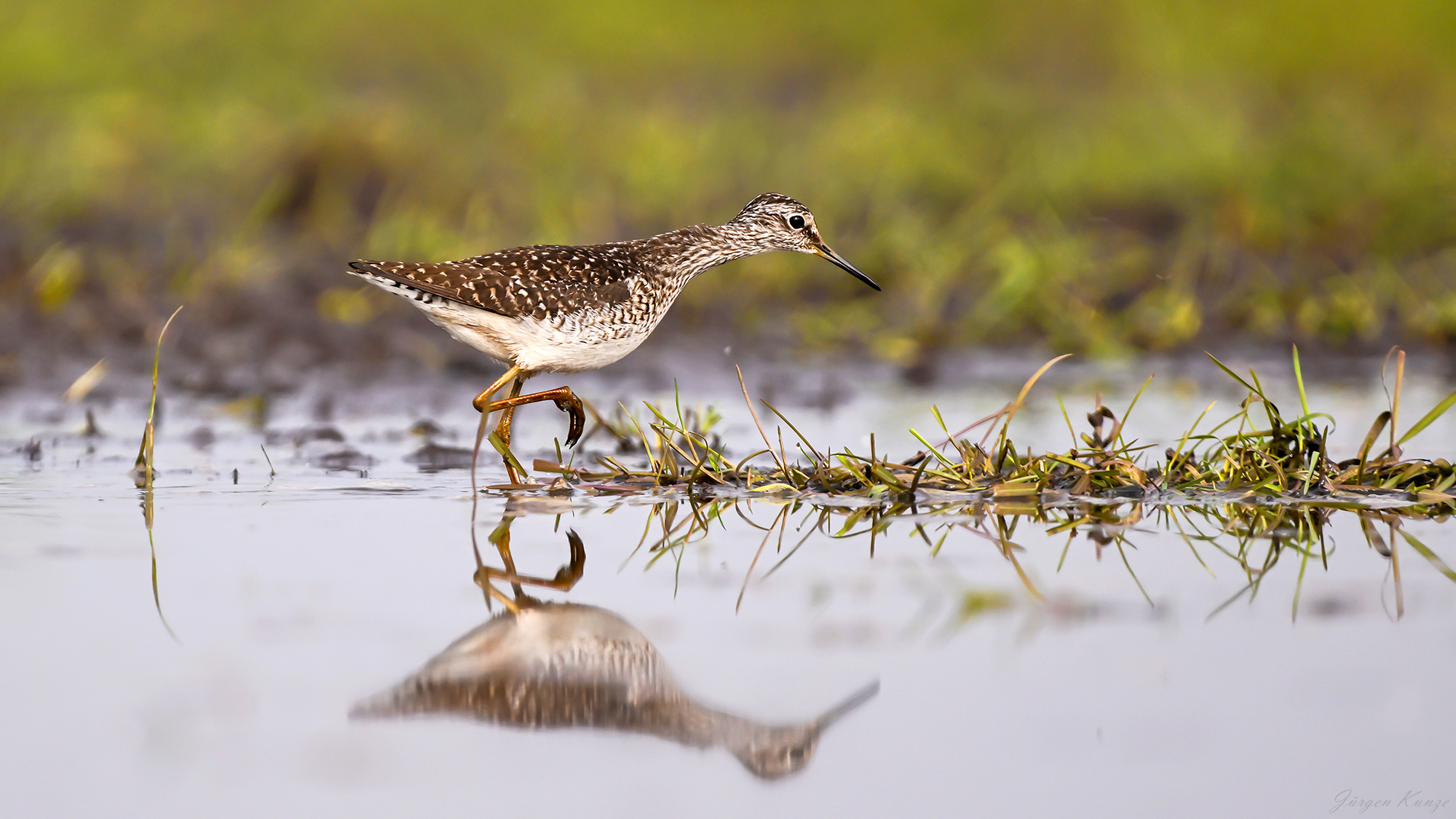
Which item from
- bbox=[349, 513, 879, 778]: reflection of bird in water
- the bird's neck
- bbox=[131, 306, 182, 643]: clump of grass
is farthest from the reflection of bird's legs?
the bird's neck

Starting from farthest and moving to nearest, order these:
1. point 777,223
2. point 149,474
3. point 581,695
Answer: point 777,223, point 149,474, point 581,695

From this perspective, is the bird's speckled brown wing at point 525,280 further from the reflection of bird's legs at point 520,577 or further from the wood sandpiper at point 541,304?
the reflection of bird's legs at point 520,577

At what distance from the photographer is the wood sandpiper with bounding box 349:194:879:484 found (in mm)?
6781

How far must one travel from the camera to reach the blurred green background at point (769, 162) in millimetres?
10125

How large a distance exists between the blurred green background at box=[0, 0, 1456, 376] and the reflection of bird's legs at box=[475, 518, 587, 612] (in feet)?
15.6

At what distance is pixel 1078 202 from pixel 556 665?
1008 cm

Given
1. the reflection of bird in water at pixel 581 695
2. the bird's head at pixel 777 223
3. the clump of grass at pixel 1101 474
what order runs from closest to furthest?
the reflection of bird in water at pixel 581 695, the clump of grass at pixel 1101 474, the bird's head at pixel 777 223

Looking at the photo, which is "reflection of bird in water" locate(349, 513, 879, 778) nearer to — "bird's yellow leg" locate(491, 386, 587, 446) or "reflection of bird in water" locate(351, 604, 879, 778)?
"reflection of bird in water" locate(351, 604, 879, 778)

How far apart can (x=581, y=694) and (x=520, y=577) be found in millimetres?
1036

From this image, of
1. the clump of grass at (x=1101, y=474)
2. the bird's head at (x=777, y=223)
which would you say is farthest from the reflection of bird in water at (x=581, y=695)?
the bird's head at (x=777, y=223)

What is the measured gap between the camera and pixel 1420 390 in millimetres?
8477

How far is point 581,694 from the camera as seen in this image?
3.61m

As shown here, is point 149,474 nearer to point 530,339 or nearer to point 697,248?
point 530,339

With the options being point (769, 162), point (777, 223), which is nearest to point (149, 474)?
point (777, 223)
